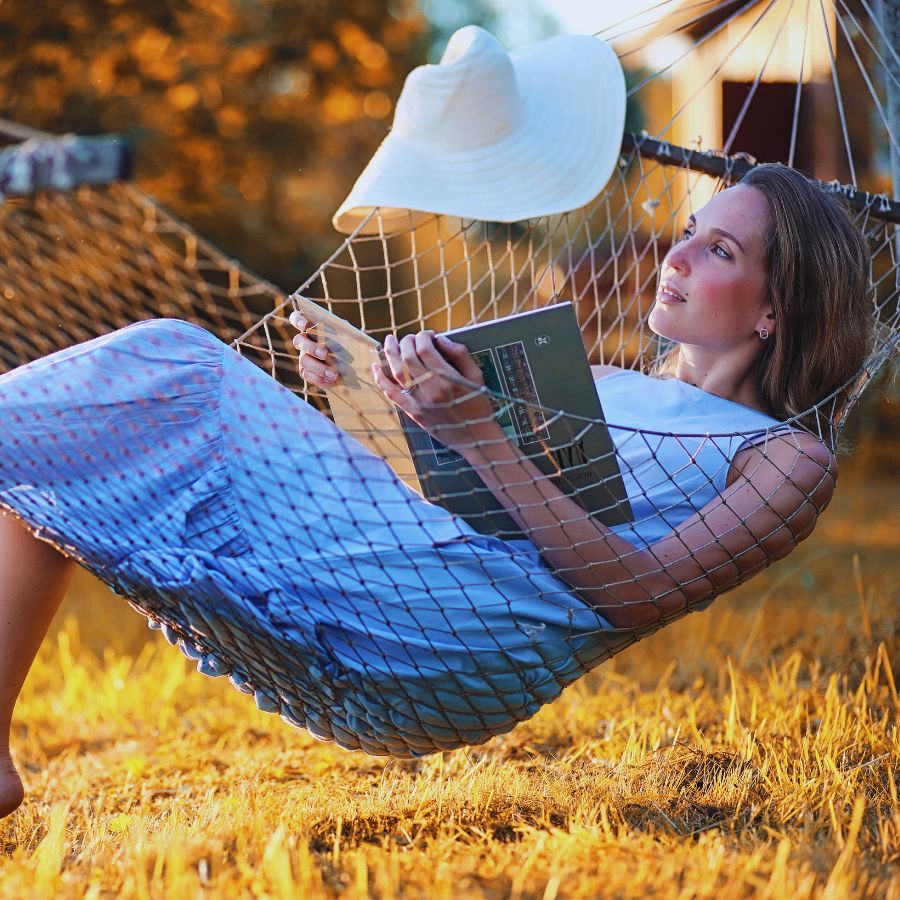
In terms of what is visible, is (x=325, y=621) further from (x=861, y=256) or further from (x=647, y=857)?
(x=861, y=256)

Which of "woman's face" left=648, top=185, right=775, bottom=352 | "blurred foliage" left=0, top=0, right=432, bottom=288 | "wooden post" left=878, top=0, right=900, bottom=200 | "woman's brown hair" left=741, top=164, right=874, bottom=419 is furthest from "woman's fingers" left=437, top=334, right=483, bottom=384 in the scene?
"blurred foliage" left=0, top=0, right=432, bottom=288

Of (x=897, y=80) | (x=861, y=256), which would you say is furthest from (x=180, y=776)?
(x=897, y=80)

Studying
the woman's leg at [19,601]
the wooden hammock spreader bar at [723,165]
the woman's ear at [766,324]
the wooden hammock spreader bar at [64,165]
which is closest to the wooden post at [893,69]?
the wooden hammock spreader bar at [723,165]

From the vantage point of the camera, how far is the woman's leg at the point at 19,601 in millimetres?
1400

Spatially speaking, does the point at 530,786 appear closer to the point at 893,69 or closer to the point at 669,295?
the point at 669,295

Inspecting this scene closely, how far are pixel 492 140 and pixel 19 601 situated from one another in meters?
1.16

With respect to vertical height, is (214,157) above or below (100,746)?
above

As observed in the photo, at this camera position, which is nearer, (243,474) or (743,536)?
(243,474)

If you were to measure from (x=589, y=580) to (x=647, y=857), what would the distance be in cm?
31

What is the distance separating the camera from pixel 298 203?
716 centimetres

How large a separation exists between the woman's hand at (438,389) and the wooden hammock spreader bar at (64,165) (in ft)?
2.17

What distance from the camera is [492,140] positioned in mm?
2088

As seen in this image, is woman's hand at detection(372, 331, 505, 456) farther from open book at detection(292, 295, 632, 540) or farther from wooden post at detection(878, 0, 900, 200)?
wooden post at detection(878, 0, 900, 200)

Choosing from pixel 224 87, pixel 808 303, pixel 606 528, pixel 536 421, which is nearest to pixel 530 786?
pixel 606 528
